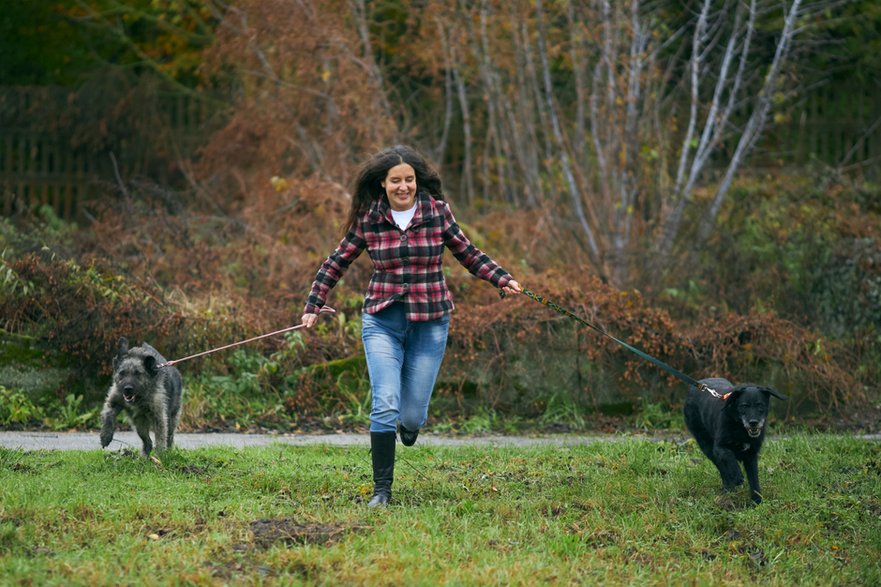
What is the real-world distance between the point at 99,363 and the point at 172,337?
2.41 ft

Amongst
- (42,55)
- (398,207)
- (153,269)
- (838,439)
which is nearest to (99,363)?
(153,269)

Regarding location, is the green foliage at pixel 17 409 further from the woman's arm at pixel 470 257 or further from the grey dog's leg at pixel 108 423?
the woman's arm at pixel 470 257

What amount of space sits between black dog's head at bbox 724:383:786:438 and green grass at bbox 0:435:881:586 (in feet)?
1.60

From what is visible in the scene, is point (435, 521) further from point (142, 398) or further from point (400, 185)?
point (142, 398)

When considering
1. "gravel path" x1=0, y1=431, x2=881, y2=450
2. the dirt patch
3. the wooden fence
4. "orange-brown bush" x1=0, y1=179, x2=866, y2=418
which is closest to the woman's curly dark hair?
the dirt patch

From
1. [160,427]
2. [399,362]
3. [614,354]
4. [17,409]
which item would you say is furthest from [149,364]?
[614,354]

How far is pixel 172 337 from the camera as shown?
1087 cm

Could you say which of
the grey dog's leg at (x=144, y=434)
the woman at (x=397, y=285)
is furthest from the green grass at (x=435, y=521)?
the woman at (x=397, y=285)

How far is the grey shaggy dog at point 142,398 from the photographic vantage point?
7848mm

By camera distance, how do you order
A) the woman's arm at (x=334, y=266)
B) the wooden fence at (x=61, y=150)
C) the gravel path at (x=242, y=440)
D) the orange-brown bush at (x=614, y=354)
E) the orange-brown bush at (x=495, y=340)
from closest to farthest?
1. the woman's arm at (x=334, y=266)
2. the gravel path at (x=242, y=440)
3. the orange-brown bush at (x=495, y=340)
4. the orange-brown bush at (x=614, y=354)
5. the wooden fence at (x=61, y=150)

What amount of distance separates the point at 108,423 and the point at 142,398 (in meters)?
0.29

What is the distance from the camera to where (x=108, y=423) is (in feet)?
25.7

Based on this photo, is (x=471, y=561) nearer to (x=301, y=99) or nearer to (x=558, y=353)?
(x=558, y=353)

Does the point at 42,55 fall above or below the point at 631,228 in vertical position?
above
